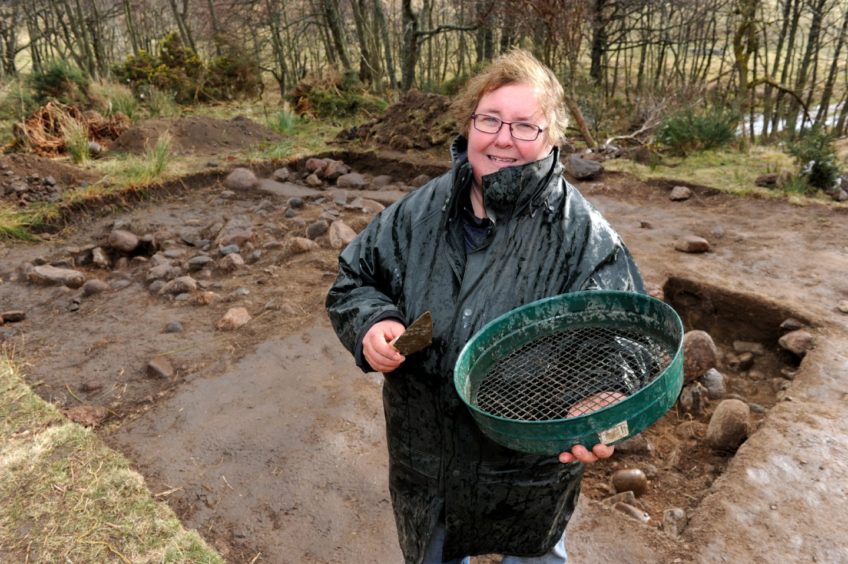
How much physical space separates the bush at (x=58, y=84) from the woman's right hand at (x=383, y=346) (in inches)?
478

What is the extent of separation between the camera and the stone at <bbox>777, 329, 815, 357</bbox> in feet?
13.5

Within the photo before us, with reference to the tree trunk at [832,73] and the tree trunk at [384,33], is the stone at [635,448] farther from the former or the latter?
the tree trunk at [384,33]

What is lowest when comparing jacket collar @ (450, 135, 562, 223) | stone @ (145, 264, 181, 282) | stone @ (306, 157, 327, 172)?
stone @ (145, 264, 181, 282)

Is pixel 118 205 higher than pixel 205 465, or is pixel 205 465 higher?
pixel 118 205

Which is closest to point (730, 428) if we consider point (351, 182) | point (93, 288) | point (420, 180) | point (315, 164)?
point (93, 288)

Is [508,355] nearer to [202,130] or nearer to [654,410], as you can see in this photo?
[654,410]

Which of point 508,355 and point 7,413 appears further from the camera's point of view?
point 7,413

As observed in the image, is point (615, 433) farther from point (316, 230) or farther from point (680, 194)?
point (680, 194)

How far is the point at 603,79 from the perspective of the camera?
1359 cm

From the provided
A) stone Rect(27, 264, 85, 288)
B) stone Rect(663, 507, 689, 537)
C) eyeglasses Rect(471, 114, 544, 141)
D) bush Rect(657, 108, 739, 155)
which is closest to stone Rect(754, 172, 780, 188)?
bush Rect(657, 108, 739, 155)

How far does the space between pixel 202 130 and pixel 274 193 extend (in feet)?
9.04

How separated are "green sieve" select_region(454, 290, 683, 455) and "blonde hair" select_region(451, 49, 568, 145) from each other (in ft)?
1.65

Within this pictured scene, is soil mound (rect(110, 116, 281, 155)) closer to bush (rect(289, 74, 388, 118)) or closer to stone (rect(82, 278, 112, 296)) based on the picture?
bush (rect(289, 74, 388, 118))

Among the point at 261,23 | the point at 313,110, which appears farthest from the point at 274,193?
the point at 261,23
